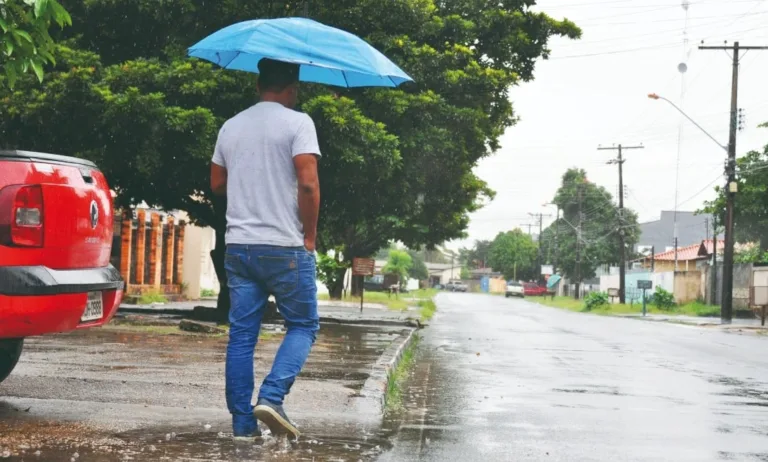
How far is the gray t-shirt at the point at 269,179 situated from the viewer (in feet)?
16.8

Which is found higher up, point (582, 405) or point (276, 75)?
point (276, 75)

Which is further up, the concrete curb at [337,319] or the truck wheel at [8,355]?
the truck wheel at [8,355]

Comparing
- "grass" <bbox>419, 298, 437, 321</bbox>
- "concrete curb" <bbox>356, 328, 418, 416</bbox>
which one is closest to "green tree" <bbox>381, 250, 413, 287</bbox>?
"grass" <bbox>419, 298, 437, 321</bbox>

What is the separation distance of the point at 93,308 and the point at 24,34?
1631 millimetres

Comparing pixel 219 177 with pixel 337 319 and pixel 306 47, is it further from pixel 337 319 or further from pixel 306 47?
pixel 337 319

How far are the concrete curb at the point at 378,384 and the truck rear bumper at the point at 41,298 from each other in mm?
1976

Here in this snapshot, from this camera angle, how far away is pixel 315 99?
1447 centimetres

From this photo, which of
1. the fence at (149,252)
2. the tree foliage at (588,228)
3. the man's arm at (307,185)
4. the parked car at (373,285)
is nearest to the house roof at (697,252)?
the tree foliage at (588,228)

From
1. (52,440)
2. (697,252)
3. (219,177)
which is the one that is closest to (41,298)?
(52,440)

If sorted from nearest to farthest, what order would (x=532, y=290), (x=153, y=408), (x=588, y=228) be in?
(x=153, y=408)
(x=588, y=228)
(x=532, y=290)

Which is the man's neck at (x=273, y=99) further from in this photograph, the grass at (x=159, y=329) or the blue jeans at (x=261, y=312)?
the grass at (x=159, y=329)

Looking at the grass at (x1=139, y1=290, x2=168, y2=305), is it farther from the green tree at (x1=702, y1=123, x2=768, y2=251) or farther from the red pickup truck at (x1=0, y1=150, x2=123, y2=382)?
the green tree at (x1=702, y1=123, x2=768, y2=251)

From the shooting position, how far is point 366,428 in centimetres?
583

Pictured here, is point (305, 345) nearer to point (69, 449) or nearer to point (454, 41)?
point (69, 449)
